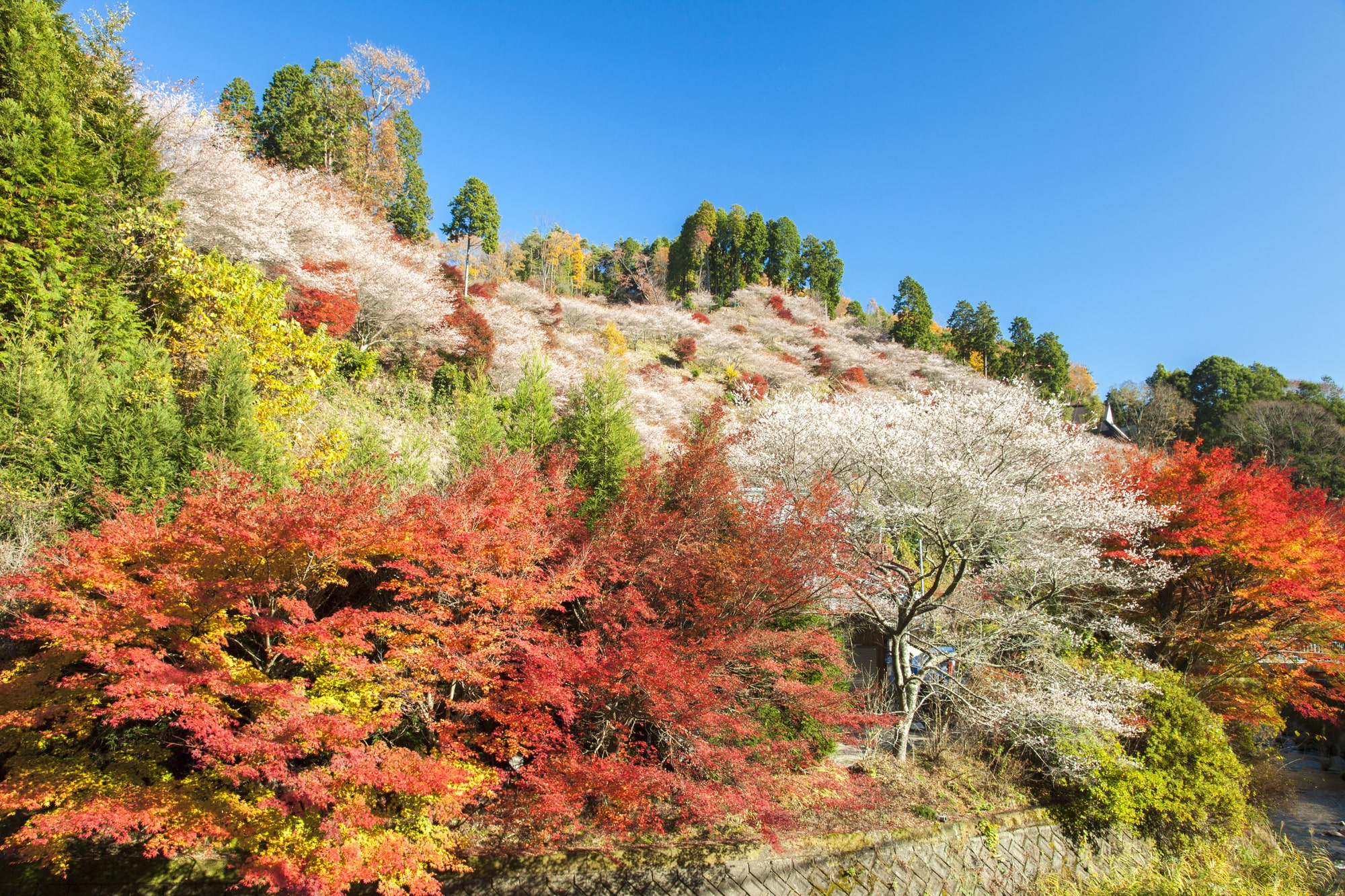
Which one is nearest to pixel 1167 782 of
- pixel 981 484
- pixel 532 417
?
pixel 981 484

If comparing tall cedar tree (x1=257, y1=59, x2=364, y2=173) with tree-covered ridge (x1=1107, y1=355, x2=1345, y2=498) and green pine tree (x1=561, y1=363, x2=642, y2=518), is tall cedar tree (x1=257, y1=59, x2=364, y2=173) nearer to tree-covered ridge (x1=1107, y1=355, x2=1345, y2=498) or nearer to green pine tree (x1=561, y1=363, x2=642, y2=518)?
green pine tree (x1=561, y1=363, x2=642, y2=518)

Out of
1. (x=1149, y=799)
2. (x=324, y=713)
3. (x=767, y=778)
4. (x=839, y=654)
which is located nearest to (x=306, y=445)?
(x=324, y=713)

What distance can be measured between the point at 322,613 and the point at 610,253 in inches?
1740

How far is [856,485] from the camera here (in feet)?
41.7

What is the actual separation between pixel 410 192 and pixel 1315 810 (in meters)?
35.3

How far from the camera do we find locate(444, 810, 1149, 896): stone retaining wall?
620cm

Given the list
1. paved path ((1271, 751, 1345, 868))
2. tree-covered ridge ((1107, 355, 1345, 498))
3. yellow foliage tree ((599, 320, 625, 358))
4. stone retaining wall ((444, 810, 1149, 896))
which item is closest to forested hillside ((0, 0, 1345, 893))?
stone retaining wall ((444, 810, 1149, 896))

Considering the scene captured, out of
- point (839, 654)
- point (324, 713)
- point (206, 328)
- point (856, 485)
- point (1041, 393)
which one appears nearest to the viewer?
point (324, 713)

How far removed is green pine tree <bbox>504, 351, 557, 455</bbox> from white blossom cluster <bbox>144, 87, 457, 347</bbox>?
4848 millimetres

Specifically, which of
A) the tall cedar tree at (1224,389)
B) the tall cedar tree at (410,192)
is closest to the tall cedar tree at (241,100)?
the tall cedar tree at (410,192)

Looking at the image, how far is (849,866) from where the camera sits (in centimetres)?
737

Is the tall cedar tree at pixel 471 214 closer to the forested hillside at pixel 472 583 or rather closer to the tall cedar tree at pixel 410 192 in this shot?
the tall cedar tree at pixel 410 192

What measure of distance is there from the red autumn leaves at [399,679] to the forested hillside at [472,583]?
0.17 ft

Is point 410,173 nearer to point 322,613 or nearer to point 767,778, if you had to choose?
point 322,613
